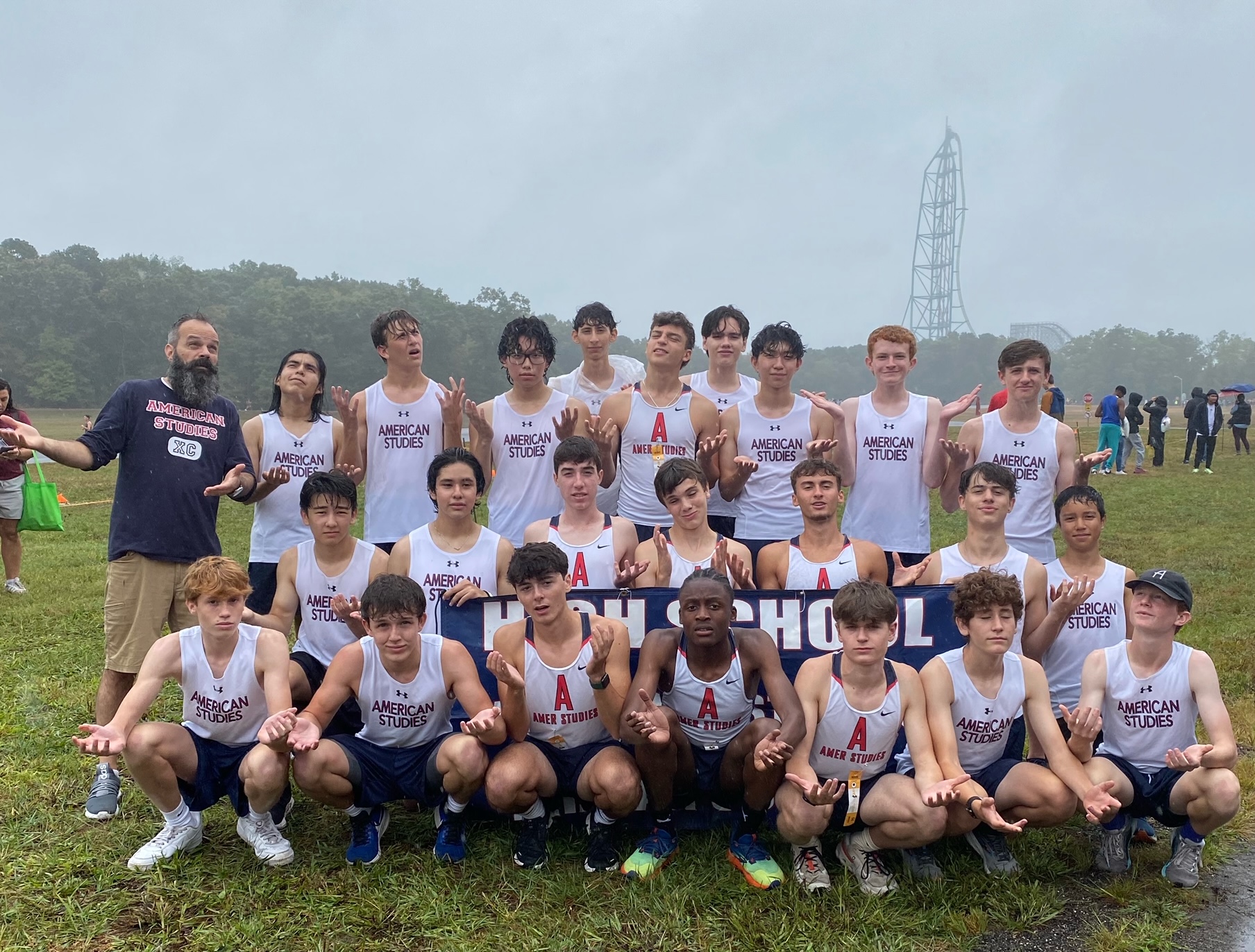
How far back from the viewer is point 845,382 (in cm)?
12762

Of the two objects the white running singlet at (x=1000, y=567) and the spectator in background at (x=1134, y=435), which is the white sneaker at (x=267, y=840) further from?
the spectator in background at (x=1134, y=435)

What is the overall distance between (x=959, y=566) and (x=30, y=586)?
10.2 metres

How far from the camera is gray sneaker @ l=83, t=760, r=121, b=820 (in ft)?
16.2

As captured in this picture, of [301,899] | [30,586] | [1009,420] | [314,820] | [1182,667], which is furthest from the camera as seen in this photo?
[30,586]

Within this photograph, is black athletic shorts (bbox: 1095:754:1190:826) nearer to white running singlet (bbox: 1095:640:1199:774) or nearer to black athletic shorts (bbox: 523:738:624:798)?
white running singlet (bbox: 1095:640:1199:774)

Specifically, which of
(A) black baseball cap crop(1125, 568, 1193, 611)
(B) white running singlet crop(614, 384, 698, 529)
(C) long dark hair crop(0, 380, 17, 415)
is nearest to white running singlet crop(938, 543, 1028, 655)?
(A) black baseball cap crop(1125, 568, 1193, 611)

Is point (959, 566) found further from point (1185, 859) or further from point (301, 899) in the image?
point (301, 899)

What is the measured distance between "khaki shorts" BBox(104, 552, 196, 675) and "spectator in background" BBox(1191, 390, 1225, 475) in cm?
2423

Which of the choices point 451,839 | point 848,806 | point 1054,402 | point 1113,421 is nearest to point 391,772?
point 451,839

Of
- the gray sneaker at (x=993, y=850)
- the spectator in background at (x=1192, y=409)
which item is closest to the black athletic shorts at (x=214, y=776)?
the gray sneaker at (x=993, y=850)

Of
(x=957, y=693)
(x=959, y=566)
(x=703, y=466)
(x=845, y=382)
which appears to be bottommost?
(x=957, y=693)

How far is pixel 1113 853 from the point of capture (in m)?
4.38

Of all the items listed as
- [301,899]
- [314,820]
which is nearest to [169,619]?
[314,820]

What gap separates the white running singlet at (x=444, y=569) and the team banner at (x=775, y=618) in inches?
6.7
